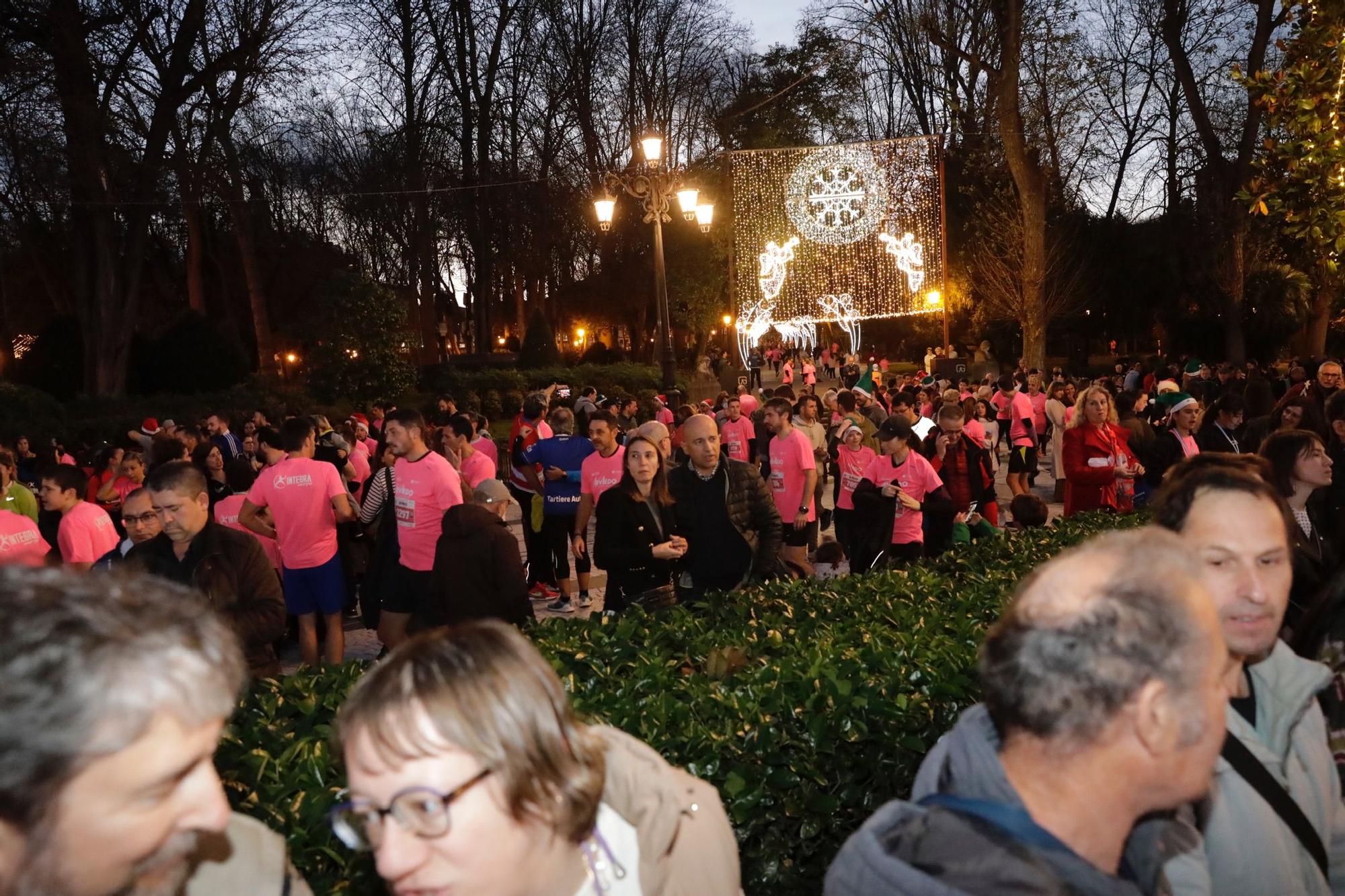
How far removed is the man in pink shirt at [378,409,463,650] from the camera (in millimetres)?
7531

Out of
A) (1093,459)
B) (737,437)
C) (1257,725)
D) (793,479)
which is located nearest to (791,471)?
(793,479)

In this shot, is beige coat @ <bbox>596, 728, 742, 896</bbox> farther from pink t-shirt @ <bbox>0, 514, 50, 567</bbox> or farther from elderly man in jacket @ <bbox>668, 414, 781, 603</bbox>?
pink t-shirt @ <bbox>0, 514, 50, 567</bbox>

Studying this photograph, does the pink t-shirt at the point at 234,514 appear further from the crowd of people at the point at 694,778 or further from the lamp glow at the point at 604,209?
the lamp glow at the point at 604,209

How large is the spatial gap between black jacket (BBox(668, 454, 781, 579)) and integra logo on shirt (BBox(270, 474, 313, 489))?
276 cm

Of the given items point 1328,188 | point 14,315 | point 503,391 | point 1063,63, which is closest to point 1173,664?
point 1328,188

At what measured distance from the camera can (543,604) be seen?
1106 centimetres

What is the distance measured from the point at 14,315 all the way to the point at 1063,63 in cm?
4347

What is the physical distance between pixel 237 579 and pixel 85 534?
2747 mm

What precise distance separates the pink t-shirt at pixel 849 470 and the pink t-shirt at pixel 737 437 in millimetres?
3425

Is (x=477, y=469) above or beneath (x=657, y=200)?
beneath

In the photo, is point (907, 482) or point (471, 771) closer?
point (471, 771)

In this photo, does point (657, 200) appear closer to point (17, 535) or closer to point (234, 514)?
point (234, 514)

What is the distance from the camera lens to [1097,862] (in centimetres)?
175

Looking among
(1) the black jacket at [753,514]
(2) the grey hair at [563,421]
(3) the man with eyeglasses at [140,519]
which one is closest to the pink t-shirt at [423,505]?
(1) the black jacket at [753,514]
